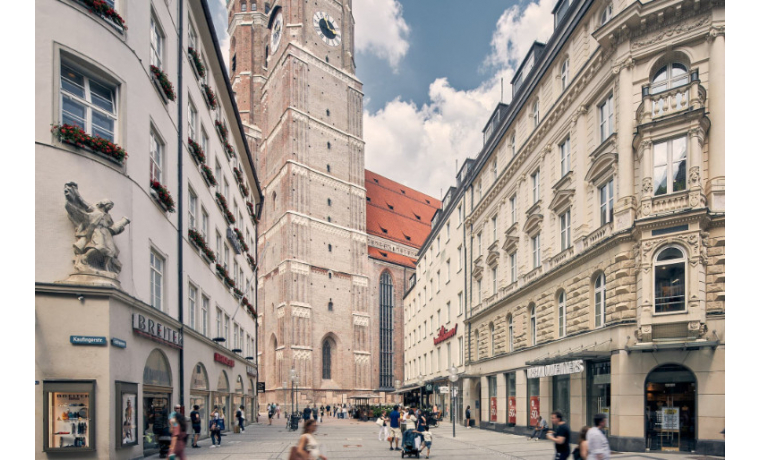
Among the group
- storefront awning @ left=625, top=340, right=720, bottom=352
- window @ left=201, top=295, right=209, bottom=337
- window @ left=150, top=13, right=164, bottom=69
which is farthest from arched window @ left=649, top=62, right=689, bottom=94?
window @ left=201, top=295, right=209, bottom=337

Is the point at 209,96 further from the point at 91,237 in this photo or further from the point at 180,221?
the point at 91,237

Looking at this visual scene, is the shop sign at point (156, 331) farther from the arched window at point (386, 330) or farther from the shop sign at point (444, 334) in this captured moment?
the arched window at point (386, 330)

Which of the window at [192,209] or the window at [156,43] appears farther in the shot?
the window at [192,209]

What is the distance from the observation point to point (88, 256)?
539 inches

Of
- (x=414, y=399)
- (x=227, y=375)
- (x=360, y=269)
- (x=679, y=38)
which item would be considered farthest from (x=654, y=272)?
(x=360, y=269)

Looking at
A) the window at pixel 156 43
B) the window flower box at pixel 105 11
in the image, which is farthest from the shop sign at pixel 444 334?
the window flower box at pixel 105 11

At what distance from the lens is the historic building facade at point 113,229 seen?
43.8ft

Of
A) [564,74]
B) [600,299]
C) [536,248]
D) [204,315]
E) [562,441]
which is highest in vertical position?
[564,74]

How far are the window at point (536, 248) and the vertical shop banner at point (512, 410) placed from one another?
23.3 feet

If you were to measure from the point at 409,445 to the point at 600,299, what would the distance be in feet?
27.2

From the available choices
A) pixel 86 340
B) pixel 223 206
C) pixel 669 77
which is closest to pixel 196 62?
pixel 223 206

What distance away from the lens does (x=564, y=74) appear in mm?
24688

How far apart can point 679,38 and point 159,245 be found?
17.3 meters

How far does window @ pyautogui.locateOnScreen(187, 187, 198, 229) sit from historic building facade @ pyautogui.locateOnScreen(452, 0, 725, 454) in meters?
15.0
